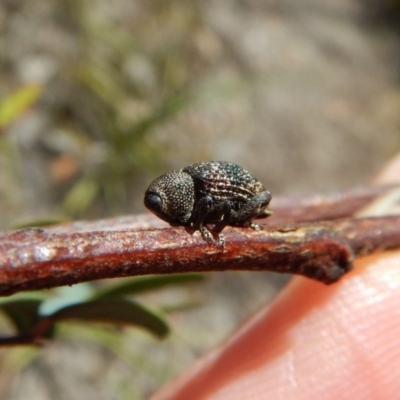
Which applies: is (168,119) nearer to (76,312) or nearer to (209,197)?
(209,197)

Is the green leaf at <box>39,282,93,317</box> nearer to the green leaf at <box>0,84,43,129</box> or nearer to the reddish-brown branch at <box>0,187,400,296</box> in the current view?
the reddish-brown branch at <box>0,187,400,296</box>

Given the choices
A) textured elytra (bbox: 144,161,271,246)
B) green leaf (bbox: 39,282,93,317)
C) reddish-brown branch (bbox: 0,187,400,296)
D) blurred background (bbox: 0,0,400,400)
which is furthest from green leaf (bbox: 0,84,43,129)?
blurred background (bbox: 0,0,400,400)

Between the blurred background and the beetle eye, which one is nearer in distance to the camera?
the beetle eye

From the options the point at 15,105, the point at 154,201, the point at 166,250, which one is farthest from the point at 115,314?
the point at 15,105

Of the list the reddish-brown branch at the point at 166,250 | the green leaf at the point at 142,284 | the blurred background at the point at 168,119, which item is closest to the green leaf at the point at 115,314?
the green leaf at the point at 142,284

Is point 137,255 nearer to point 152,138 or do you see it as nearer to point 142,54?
point 152,138
